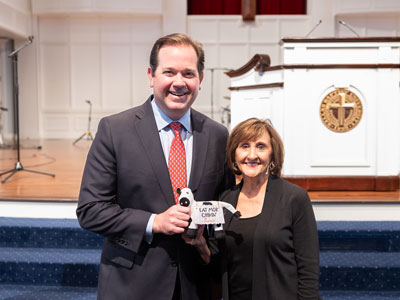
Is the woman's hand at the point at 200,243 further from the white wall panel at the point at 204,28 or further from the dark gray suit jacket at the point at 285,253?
the white wall panel at the point at 204,28

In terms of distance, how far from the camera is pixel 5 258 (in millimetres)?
2826

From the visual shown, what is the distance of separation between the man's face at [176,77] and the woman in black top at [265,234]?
0.29 meters

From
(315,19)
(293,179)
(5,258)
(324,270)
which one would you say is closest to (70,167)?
(5,258)

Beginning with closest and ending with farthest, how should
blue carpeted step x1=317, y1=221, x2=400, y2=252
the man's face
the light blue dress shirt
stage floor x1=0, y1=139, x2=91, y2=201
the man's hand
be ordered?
the man's hand, the man's face, the light blue dress shirt, blue carpeted step x1=317, y1=221, x2=400, y2=252, stage floor x1=0, y1=139, x2=91, y2=201

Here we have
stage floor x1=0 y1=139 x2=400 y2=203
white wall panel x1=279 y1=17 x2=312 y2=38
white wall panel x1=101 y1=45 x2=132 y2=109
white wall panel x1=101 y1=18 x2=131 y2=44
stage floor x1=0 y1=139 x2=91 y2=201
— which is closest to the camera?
stage floor x1=0 y1=139 x2=400 y2=203

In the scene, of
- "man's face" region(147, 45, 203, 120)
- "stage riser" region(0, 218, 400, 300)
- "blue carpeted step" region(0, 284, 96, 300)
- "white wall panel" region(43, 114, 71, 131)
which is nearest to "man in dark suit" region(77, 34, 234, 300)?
"man's face" region(147, 45, 203, 120)

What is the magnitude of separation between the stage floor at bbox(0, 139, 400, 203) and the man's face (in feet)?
6.76

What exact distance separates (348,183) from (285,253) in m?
2.30

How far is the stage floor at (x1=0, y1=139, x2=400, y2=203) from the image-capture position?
10.8 feet

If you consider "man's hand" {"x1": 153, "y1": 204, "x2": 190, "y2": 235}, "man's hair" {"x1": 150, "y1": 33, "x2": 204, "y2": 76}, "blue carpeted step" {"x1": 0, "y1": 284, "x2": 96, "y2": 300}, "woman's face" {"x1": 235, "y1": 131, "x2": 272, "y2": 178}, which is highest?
"man's hair" {"x1": 150, "y1": 33, "x2": 204, "y2": 76}

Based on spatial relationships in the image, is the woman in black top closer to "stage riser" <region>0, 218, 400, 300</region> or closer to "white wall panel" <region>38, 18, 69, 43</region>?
"stage riser" <region>0, 218, 400, 300</region>

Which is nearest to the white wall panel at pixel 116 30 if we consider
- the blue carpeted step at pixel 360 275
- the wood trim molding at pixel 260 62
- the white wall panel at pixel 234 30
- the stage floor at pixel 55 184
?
the white wall panel at pixel 234 30

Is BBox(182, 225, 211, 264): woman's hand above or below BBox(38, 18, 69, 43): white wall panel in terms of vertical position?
below

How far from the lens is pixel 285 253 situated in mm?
1546
